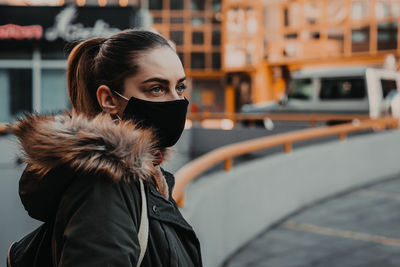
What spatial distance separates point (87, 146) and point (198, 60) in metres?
46.4

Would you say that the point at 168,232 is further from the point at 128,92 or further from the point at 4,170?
the point at 4,170

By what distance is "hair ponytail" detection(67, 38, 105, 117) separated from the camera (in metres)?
1.66

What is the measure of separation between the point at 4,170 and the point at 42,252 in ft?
39.8

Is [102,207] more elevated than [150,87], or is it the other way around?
[150,87]

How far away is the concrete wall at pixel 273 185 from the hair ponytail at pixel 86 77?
2.32 meters

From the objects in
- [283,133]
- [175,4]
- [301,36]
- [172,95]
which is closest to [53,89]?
[283,133]

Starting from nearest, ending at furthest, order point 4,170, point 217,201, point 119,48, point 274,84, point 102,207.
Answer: point 102,207
point 119,48
point 217,201
point 4,170
point 274,84

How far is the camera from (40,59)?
18859mm

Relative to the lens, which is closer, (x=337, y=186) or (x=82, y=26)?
(x=337, y=186)

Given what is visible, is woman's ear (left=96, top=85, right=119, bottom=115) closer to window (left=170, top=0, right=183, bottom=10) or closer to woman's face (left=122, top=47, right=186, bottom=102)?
woman's face (left=122, top=47, right=186, bottom=102)

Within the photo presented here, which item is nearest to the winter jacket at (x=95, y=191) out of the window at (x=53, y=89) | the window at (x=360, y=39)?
the window at (x=53, y=89)

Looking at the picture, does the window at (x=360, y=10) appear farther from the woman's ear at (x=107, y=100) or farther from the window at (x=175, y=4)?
the woman's ear at (x=107, y=100)

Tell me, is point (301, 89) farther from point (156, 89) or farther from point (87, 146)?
point (87, 146)

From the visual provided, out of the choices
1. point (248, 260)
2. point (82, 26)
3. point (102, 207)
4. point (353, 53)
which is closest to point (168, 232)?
point (102, 207)
